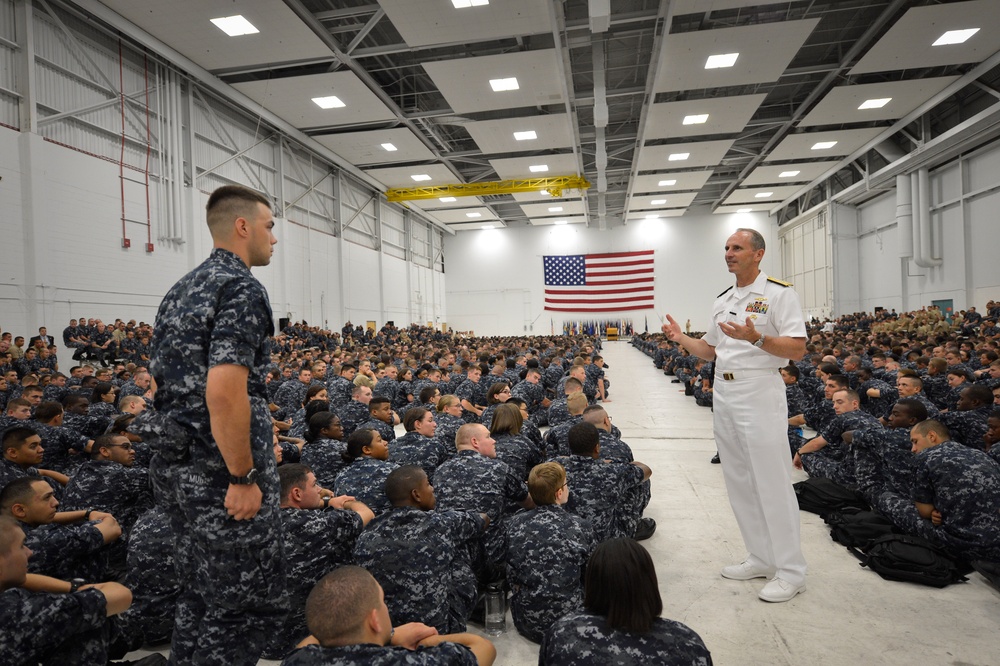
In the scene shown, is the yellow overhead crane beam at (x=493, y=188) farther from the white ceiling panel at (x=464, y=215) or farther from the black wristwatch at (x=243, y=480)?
the black wristwatch at (x=243, y=480)

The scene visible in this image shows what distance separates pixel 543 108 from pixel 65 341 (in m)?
13.7

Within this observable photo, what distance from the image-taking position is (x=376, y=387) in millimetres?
8719

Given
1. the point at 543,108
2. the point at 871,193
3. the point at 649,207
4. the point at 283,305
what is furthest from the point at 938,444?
the point at 649,207

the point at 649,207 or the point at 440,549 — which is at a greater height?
the point at 649,207

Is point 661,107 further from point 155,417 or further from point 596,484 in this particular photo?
point 155,417

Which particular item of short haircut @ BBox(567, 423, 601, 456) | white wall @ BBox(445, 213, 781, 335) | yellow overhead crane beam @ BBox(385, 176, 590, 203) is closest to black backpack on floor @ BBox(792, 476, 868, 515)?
short haircut @ BBox(567, 423, 601, 456)

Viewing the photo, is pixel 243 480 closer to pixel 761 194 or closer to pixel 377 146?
pixel 377 146

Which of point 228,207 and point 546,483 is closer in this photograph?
point 228,207

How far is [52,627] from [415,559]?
51.5 inches

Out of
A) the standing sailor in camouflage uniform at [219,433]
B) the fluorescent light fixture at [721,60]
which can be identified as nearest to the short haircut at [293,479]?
the standing sailor in camouflage uniform at [219,433]

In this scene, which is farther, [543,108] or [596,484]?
[543,108]

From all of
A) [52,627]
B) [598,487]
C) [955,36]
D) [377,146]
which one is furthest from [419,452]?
[377,146]

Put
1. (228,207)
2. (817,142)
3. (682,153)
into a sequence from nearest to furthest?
(228,207) → (817,142) → (682,153)

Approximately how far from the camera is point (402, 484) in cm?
272
